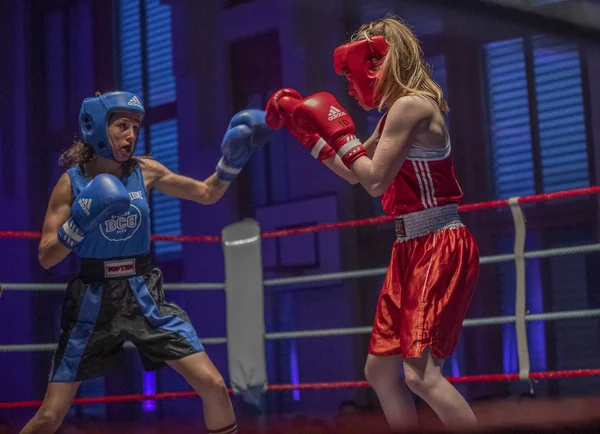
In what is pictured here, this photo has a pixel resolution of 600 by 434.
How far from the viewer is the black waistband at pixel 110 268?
2.43 meters

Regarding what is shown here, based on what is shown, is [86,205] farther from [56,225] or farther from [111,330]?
[111,330]

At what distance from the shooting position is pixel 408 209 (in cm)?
197

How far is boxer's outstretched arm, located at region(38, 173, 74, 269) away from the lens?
235 cm

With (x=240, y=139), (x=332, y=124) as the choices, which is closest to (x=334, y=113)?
(x=332, y=124)

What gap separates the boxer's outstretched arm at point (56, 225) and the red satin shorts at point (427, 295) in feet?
3.13

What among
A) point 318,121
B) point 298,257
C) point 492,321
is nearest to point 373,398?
point 298,257

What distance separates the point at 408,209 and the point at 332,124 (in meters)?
0.27

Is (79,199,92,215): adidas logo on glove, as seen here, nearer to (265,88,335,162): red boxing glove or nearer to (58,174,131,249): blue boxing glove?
(58,174,131,249): blue boxing glove

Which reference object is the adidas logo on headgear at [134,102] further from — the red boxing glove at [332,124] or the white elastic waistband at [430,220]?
the white elastic waistband at [430,220]

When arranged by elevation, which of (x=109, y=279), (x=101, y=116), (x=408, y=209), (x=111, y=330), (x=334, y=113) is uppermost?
(x=101, y=116)

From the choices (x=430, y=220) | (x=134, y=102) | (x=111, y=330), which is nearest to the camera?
(x=430, y=220)

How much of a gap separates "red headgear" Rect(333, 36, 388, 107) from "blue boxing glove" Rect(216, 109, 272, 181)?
0.64 metres

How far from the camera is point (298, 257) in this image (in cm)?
459

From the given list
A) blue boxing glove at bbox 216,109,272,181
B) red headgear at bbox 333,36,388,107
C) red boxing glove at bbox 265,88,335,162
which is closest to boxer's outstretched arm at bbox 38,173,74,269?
blue boxing glove at bbox 216,109,272,181
